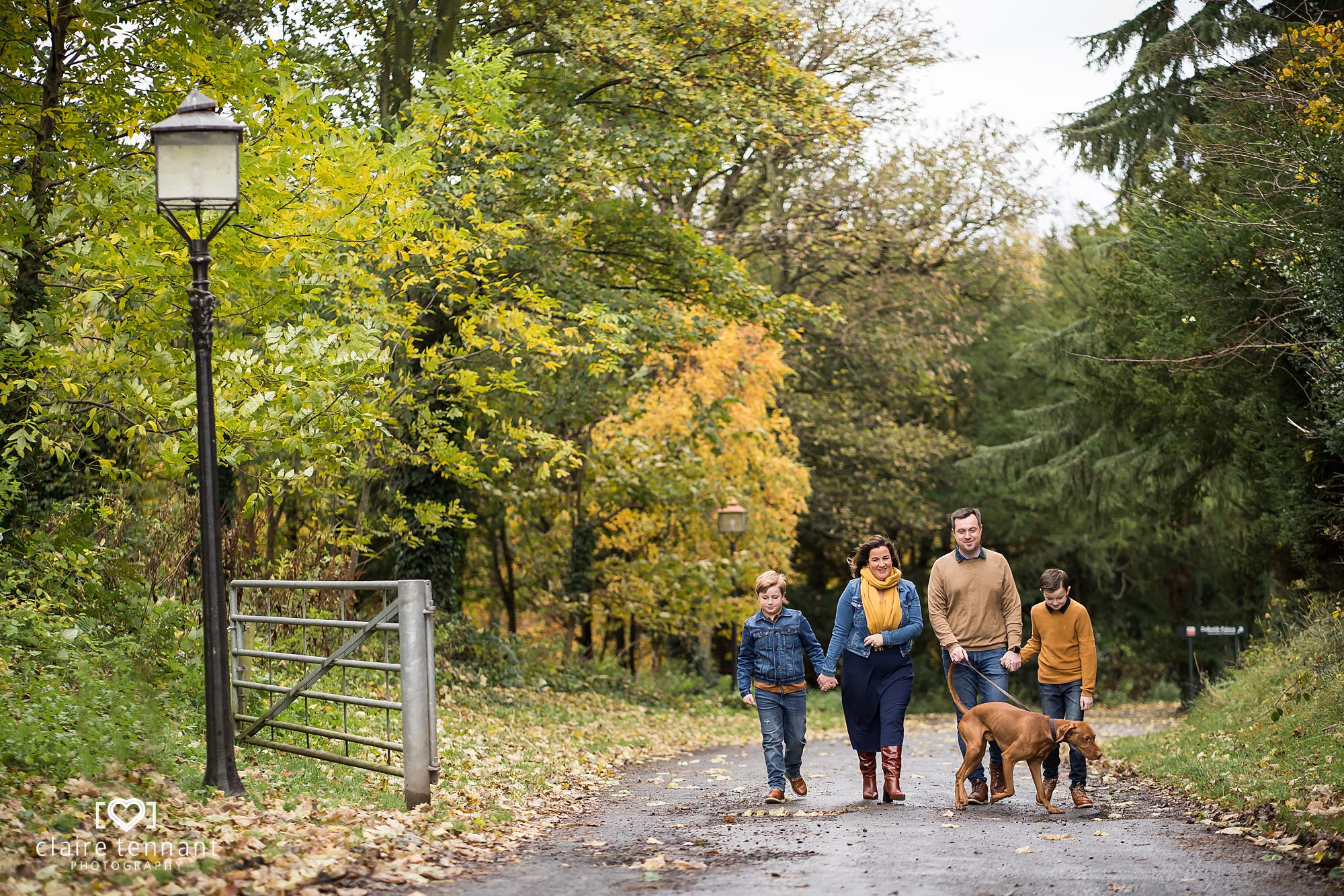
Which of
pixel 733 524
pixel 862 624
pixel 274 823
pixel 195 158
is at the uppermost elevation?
pixel 195 158

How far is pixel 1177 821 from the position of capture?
800 centimetres

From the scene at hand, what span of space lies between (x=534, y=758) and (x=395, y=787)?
11.1ft

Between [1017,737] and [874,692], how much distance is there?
1166 mm

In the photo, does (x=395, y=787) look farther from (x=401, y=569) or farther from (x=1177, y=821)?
(x=401, y=569)

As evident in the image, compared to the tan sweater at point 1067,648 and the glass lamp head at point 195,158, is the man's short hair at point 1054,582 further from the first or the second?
the glass lamp head at point 195,158

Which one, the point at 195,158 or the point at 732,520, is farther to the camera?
the point at 732,520

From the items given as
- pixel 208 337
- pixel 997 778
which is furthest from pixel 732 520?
pixel 208 337

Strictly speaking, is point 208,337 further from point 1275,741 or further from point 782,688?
point 1275,741

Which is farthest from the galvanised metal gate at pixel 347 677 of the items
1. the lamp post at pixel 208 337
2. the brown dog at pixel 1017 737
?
the brown dog at pixel 1017 737

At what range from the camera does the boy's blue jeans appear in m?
9.02

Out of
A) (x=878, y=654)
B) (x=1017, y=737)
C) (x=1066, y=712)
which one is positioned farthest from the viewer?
(x=878, y=654)

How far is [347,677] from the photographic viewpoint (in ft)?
30.0

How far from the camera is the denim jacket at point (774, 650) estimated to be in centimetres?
904

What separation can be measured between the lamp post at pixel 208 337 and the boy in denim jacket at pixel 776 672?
3488 millimetres
